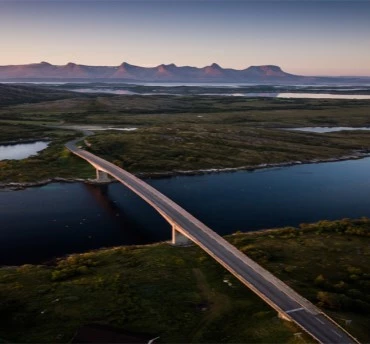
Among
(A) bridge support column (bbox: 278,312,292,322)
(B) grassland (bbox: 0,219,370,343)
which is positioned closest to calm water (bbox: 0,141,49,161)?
(B) grassland (bbox: 0,219,370,343)

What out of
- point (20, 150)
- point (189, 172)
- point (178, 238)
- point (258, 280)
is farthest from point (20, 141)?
point (258, 280)

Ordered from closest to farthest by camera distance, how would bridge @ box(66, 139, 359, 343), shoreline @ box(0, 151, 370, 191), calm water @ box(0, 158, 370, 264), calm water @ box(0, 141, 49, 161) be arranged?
bridge @ box(66, 139, 359, 343) → calm water @ box(0, 158, 370, 264) → shoreline @ box(0, 151, 370, 191) → calm water @ box(0, 141, 49, 161)

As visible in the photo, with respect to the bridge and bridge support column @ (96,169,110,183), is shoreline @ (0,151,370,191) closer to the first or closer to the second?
bridge support column @ (96,169,110,183)

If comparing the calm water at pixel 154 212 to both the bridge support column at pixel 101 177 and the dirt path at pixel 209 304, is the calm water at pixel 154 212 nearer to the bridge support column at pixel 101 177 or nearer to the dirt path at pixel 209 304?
the bridge support column at pixel 101 177

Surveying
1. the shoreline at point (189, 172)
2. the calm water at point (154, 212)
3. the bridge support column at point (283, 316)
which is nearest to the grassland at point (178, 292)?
the bridge support column at point (283, 316)

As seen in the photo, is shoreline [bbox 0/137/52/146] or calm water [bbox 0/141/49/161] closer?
calm water [bbox 0/141/49/161]

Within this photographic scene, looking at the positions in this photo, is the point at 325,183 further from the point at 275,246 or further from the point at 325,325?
the point at 325,325
